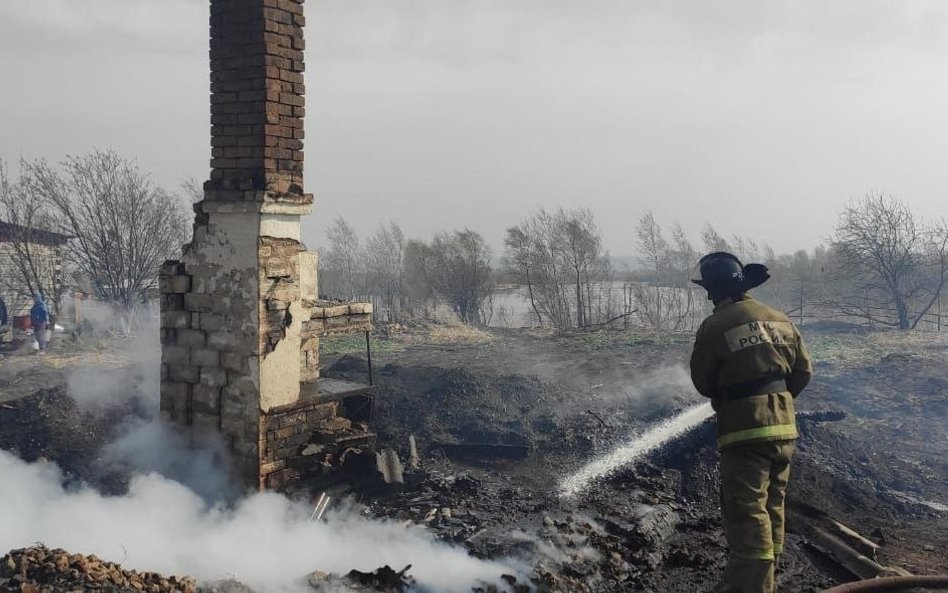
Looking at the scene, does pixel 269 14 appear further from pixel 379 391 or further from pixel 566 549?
pixel 379 391

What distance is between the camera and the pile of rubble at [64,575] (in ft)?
11.4

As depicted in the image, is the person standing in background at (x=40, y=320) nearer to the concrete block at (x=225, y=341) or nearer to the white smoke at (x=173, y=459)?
the white smoke at (x=173, y=459)

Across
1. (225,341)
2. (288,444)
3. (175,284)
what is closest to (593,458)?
(288,444)

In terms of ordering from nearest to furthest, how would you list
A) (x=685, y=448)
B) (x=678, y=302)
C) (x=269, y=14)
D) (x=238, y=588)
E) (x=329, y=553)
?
(x=238, y=588) → (x=329, y=553) → (x=269, y=14) → (x=685, y=448) → (x=678, y=302)

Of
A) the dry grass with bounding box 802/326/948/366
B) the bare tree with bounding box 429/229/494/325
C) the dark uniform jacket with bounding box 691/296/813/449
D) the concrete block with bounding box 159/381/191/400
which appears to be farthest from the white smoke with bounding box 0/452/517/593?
the bare tree with bounding box 429/229/494/325

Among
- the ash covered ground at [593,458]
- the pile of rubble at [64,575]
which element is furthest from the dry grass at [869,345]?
the pile of rubble at [64,575]

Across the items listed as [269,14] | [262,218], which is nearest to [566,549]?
[262,218]

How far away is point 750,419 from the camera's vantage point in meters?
3.96

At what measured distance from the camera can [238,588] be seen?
3994 mm

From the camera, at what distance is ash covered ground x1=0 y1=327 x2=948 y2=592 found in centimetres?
505

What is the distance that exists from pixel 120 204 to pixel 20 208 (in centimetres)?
303

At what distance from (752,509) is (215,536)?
3698 millimetres

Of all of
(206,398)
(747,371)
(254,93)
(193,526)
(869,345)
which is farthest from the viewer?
(869,345)

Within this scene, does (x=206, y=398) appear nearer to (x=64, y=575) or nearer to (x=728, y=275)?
(x=64, y=575)
